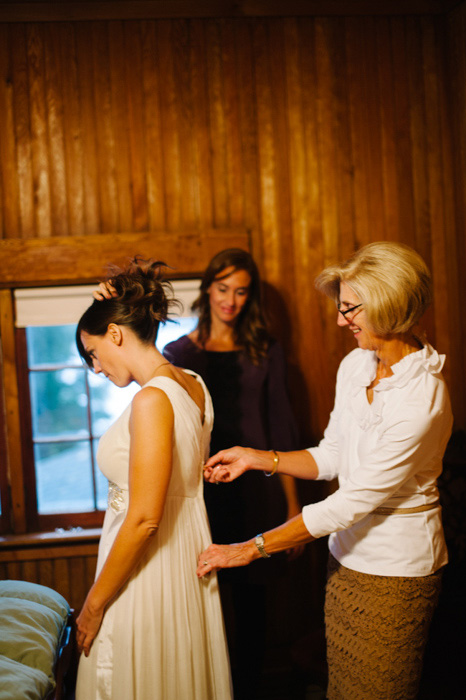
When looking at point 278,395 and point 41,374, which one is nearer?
point 278,395

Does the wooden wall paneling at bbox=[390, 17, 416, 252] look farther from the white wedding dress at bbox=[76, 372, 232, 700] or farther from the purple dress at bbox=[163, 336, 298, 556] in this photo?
the white wedding dress at bbox=[76, 372, 232, 700]

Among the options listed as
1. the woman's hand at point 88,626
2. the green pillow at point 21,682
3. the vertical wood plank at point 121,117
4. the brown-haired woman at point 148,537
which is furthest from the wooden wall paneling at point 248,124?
the green pillow at point 21,682

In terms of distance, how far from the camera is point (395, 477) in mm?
1600

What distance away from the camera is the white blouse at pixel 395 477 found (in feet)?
5.23

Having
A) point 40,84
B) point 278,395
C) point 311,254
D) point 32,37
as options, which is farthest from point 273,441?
point 32,37

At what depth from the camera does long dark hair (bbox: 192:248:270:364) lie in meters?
2.68

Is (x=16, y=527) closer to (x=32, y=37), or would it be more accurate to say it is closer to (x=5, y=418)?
(x=5, y=418)

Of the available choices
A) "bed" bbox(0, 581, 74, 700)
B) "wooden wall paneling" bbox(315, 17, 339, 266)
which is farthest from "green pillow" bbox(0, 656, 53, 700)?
"wooden wall paneling" bbox(315, 17, 339, 266)

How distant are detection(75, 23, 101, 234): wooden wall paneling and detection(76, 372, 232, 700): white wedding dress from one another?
5.10 feet

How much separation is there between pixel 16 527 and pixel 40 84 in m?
2.14

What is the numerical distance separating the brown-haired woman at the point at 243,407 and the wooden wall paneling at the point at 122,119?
0.57 m

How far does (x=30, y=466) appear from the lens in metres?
2.99

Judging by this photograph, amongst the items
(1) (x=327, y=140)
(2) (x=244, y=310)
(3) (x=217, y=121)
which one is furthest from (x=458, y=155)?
(2) (x=244, y=310)

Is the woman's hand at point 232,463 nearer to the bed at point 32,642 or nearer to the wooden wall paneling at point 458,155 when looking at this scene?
the bed at point 32,642
